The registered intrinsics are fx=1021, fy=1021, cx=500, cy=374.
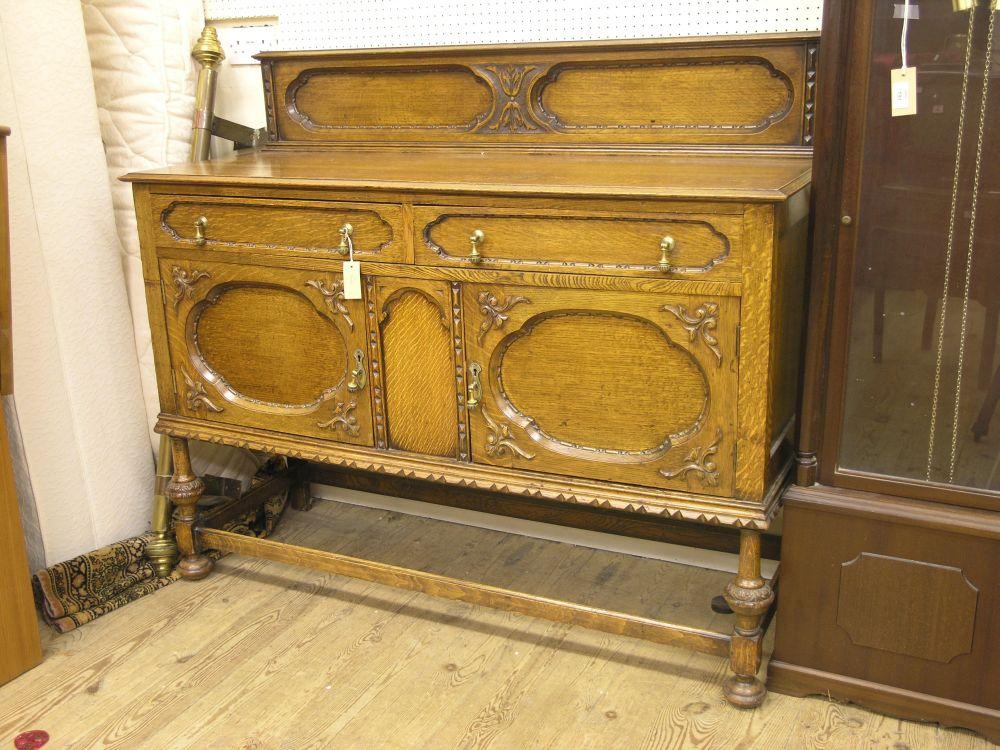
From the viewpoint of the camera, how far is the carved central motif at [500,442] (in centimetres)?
238

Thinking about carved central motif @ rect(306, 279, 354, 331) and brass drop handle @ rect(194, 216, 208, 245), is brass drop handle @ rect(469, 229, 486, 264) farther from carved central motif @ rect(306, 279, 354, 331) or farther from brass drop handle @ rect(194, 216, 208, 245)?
brass drop handle @ rect(194, 216, 208, 245)

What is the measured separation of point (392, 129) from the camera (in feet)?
9.66

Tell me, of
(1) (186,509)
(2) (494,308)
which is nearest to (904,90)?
(2) (494,308)

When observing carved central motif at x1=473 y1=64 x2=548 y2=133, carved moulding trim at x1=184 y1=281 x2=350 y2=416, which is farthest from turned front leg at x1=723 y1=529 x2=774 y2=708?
carved central motif at x1=473 y1=64 x2=548 y2=133

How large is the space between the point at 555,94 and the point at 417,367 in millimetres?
855

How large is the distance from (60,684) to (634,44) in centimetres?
215

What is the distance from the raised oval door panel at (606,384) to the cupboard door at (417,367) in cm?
6

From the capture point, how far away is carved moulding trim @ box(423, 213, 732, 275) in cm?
204

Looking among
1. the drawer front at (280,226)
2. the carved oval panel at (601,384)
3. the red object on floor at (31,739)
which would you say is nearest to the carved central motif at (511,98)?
the drawer front at (280,226)

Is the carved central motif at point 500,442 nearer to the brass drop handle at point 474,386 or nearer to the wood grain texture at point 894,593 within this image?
the brass drop handle at point 474,386

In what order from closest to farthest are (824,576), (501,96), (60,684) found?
(824,576) < (60,684) < (501,96)

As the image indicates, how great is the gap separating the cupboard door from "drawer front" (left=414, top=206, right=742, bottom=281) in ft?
0.33

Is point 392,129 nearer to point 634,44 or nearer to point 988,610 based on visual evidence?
point 634,44

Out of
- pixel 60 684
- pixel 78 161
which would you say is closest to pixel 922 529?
pixel 60 684
